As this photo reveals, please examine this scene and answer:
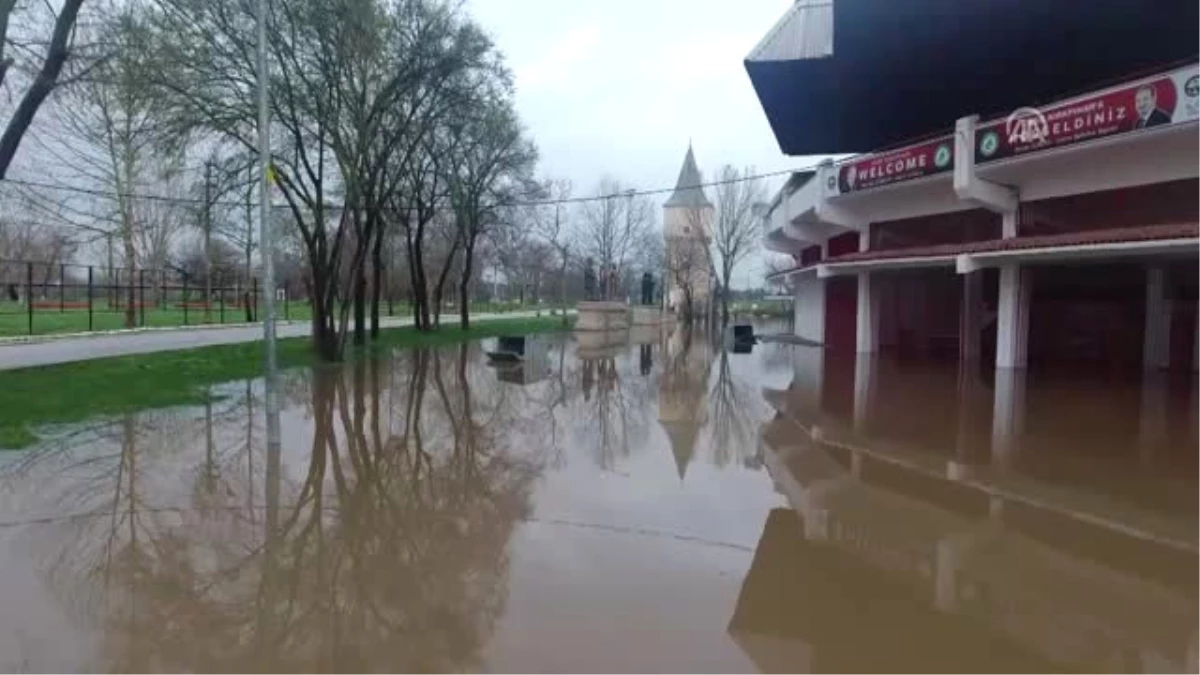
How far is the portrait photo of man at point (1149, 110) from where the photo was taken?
54.3ft

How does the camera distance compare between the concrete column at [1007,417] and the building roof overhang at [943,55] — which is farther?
the building roof overhang at [943,55]

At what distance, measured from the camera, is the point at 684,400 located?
1689cm

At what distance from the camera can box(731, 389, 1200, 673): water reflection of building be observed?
4.77 m

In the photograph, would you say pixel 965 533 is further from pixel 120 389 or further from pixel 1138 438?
pixel 120 389

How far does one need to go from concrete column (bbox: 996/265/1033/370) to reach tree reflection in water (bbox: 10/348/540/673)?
15.5m

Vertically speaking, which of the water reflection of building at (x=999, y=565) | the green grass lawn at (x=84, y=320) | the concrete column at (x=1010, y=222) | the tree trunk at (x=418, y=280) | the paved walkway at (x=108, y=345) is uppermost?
the concrete column at (x=1010, y=222)

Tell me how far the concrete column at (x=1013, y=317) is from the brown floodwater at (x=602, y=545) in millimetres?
8067

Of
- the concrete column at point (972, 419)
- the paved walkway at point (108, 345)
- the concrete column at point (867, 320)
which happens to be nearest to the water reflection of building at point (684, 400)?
the concrete column at point (972, 419)

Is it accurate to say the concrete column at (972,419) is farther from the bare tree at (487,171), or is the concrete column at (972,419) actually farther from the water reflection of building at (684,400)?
the bare tree at (487,171)

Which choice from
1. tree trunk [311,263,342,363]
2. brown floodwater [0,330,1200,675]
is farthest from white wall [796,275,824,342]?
brown floodwater [0,330,1200,675]

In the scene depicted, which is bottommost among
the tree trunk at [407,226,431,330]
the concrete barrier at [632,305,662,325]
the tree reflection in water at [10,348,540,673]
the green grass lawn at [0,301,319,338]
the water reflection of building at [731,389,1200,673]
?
the tree reflection in water at [10,348,540,673]

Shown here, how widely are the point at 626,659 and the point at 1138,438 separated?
418 inches

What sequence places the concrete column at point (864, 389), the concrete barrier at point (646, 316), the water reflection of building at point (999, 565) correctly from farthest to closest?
the concrete barrier at point (646, 316)
the concrete column at point (864, 389)
the water reflection of building at point (999, 565)

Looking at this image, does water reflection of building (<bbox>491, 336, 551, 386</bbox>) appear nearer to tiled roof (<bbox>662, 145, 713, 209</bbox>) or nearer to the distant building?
the distant building
